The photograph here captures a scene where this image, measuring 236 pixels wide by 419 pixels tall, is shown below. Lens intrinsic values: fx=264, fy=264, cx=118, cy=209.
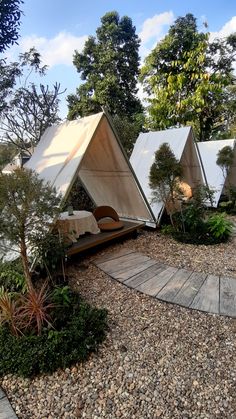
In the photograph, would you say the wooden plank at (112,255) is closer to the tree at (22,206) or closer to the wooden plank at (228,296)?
the wooden plank at (228,296)

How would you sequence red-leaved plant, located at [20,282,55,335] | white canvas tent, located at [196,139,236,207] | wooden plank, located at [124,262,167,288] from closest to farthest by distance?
red-leaved plant, located at [20,282,55,335] < wooden plank, located at [124,262,167,288] < white canvas tent, located at [196,139,236,207]

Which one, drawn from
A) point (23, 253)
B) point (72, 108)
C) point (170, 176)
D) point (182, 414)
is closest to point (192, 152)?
point (170, 176)

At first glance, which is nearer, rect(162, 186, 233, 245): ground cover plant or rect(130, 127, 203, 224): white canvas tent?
rect(162, 186, 233, 245): ground cover plant

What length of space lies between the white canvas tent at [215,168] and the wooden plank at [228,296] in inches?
169

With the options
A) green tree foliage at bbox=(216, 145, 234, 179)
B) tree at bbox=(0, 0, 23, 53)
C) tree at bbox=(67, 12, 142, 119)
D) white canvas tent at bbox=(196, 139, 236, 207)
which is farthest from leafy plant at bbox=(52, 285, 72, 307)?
tree at bbox=(67, 12, 142, 119)

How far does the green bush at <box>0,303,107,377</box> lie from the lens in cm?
209

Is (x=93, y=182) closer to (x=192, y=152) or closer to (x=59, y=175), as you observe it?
(x=59, y=175)

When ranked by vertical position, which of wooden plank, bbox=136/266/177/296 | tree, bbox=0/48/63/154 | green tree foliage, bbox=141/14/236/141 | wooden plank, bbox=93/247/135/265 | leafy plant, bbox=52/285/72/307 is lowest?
wooden plank, bbox=136/266/177/296

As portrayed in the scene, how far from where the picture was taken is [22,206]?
2.36m

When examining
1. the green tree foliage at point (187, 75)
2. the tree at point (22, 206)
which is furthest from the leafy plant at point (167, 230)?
the green tree foliage at point (187, 75)

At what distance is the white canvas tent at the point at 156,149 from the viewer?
5.77 metres

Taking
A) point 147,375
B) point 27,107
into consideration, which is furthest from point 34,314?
point 27,107

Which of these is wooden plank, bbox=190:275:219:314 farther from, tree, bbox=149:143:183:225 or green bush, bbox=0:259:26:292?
tree, bbox=149:143:183:225

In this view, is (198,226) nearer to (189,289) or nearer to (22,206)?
(189,289)
